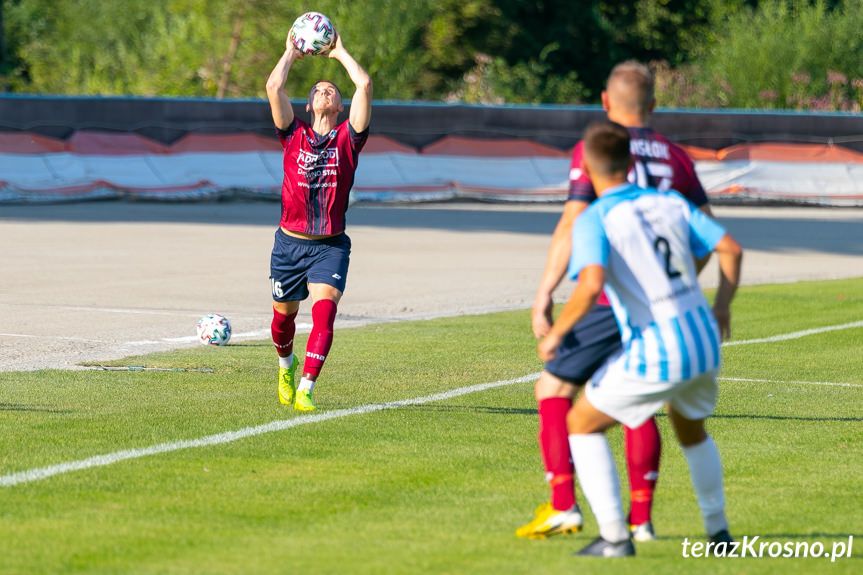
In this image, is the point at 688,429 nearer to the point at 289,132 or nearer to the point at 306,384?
the point at 306,384

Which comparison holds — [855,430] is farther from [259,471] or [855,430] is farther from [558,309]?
[558,309]

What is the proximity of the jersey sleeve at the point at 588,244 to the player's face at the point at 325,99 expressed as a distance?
376cm

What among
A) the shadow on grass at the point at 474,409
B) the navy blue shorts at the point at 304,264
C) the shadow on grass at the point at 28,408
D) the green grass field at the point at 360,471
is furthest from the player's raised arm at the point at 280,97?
the shadow on grass at the point at 28,408

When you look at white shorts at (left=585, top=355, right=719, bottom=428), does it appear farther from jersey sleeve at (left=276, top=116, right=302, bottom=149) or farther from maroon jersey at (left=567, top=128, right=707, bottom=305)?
jersey sleeve at (left=276, top=116, right=302, bottom=149)

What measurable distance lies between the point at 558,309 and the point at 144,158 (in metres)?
16.8

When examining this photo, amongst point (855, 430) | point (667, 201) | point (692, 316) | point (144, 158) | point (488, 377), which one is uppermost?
point (667, 201)

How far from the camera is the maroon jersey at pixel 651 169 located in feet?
17.7

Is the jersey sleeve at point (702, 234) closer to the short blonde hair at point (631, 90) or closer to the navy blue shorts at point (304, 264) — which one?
the short blonde hair at point (631, 90)

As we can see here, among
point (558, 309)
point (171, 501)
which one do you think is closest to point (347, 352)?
point (558, 309)

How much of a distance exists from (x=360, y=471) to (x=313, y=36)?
3.12m

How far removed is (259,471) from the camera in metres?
6.62

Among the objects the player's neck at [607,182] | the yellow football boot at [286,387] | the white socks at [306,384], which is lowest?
the yellow football boot at [286,387]

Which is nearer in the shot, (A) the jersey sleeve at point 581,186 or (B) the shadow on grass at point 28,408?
(A) the jersey sleeve at point 581,186

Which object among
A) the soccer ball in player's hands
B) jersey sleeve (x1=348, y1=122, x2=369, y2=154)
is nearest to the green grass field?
the soccer ball in player's hands
